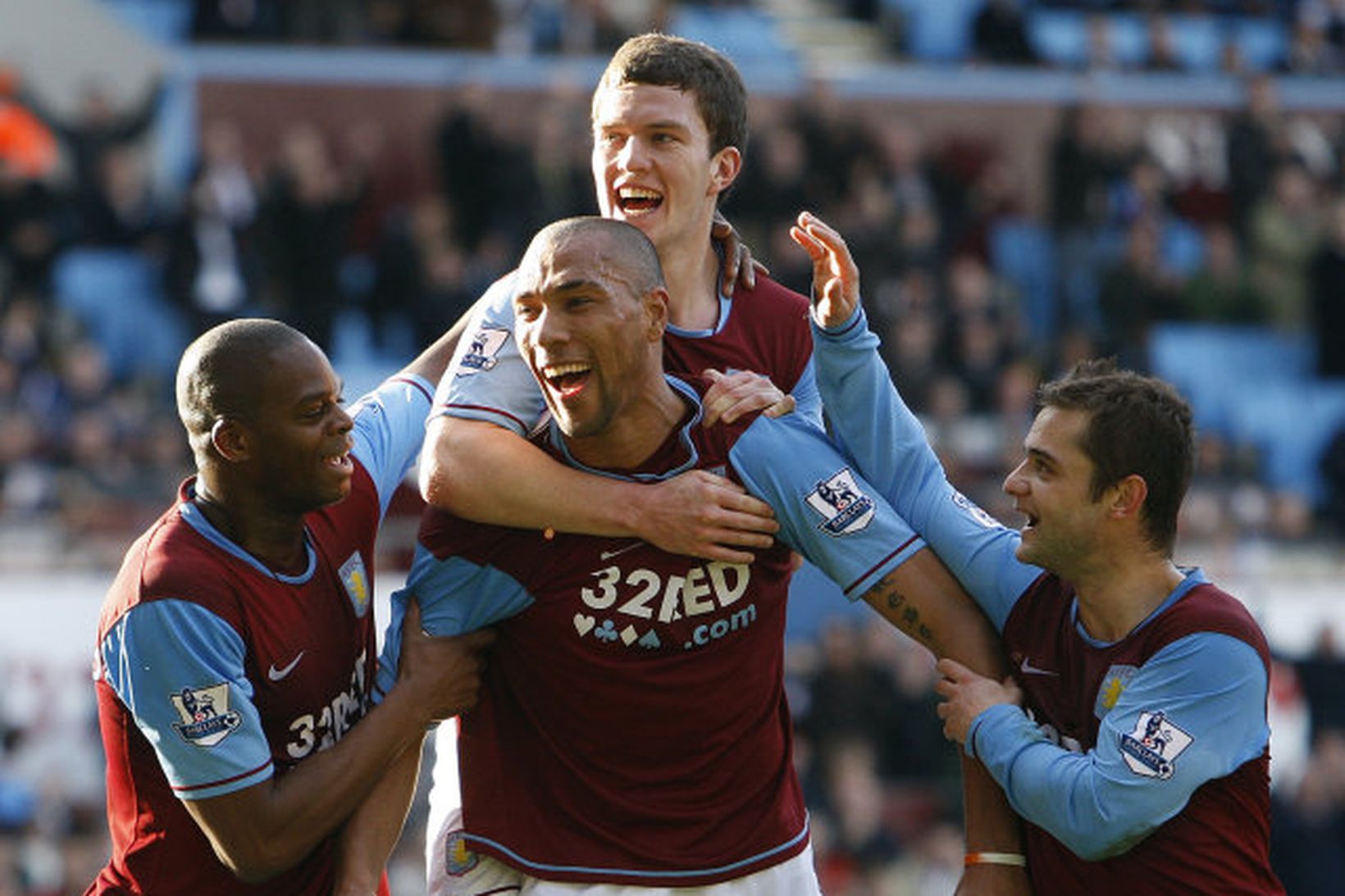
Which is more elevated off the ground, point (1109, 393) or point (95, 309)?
point (1109, 393)

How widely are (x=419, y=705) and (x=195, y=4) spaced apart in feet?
42.6

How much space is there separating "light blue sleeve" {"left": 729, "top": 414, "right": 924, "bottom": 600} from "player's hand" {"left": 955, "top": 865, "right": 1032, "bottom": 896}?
691 mm

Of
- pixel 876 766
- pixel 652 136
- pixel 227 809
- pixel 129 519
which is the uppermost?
pixel 652 136

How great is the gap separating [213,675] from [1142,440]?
6.94 feet

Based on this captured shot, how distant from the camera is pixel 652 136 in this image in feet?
17.9

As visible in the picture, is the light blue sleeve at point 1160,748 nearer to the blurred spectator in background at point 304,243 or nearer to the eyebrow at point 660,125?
the eyebrow at point 660,125

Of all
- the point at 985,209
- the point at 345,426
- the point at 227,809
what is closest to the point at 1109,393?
the point at 345,426

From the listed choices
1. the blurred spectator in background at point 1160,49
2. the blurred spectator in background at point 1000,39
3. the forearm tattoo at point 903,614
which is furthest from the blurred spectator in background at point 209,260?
the forearm tattoo at point 903,614

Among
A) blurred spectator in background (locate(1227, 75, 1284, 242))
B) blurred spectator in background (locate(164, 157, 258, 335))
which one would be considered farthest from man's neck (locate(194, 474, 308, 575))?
blurred spectator in background (locate(1227, 75, 1284, 242))

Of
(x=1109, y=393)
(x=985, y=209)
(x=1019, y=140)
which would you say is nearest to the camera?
(x=1109, y=393)

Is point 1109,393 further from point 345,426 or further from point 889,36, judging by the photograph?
point 889,36

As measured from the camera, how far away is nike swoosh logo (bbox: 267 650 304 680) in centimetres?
495

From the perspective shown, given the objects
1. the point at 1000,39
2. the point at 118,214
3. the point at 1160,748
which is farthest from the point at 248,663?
the point at 1000,39

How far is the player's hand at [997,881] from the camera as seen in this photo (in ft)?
16.0
